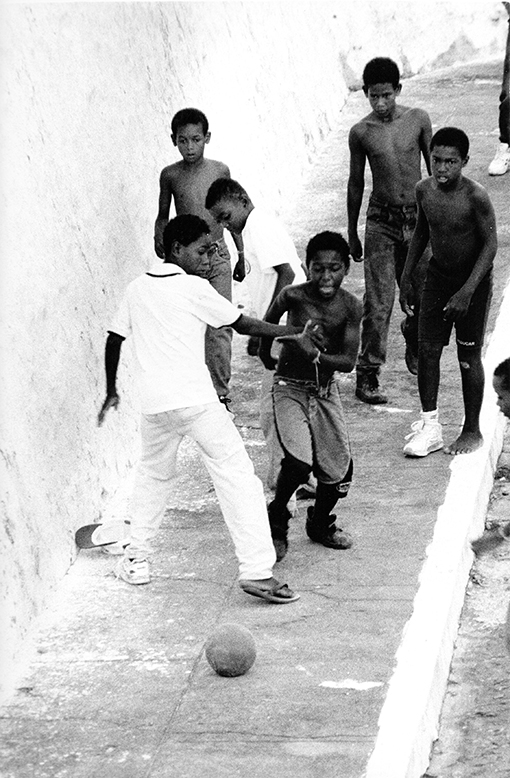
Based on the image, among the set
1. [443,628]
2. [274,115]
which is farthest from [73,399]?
[274,115]

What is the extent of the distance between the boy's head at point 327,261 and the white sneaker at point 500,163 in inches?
234

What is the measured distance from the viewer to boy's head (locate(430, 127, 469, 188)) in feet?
25.4

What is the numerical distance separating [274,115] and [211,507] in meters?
5.45

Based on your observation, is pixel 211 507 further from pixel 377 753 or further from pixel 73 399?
pixel 377 753

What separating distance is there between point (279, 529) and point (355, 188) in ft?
9.36

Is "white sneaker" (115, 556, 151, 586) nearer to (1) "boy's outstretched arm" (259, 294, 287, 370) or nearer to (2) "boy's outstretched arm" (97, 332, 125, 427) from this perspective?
(2) "boy's outstretched arm" (97, 332, 125, 427)

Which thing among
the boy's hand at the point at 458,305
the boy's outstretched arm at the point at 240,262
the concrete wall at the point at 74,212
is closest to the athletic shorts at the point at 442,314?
the boy's hand at the point at 458,305

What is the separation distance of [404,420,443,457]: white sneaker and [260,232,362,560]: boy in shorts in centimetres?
125

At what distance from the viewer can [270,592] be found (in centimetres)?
666

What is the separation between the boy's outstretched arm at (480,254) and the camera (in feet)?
25.9

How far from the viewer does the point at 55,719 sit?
18.8ft

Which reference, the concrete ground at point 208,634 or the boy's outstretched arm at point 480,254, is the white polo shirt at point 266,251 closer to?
the boy's outstretched arm at point 480,254

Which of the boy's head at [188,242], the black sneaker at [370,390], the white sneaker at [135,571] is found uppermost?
the boy's head at [188,242]

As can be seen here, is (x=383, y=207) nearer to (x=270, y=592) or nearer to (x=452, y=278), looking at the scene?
(x=452, y=278)
